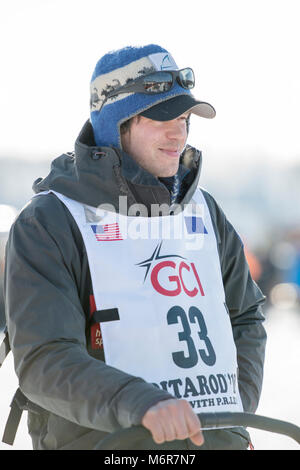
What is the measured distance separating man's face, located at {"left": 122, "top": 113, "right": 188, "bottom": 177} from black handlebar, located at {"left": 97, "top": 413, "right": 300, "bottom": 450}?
1166 millimetres

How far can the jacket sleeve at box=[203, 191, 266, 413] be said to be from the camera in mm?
3475

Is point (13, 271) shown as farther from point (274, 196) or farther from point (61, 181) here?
point (274, 196)

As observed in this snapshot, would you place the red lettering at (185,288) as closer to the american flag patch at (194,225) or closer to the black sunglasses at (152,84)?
the american flag patch at (194,225)

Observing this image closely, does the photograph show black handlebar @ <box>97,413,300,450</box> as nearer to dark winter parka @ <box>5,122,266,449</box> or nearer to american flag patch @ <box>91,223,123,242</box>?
dark winter parka @ <box>5,122,266,449</box>

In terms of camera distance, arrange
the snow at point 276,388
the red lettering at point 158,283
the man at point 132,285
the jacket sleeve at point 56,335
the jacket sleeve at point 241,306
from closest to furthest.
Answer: the jacket sleeve at point 56,335, the man at point 132,285, the red lettering at point 158,283, the jacket sleeve at point 241,306, the snow at point 276,388

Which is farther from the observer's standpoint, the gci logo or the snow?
the snow

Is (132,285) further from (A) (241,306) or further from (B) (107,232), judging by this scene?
(A) (241,306)

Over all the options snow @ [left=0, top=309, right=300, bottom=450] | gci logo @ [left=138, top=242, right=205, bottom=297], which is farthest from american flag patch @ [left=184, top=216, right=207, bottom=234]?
snow @ [left=0, top=309, right=300, bottom=450]

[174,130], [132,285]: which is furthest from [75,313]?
[174,130]

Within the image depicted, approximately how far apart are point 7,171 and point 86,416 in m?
21.5

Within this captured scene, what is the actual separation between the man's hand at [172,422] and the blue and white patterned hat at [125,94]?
4.20 ft

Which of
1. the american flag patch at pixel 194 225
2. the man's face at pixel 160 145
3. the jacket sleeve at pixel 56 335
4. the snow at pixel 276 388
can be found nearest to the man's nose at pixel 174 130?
the man's face at pixel 160 145

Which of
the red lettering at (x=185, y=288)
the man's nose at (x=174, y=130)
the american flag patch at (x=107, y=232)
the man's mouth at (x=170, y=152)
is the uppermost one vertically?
the man's nose at (x=174, y=130)

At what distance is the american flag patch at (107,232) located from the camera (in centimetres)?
308
